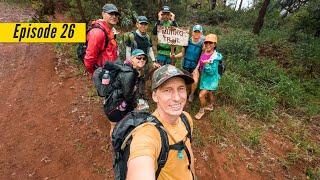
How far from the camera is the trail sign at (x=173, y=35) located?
6613mm

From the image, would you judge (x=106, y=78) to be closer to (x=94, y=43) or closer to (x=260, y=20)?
(x=94, y=43)

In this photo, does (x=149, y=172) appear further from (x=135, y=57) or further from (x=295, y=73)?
(x=295, y=73)

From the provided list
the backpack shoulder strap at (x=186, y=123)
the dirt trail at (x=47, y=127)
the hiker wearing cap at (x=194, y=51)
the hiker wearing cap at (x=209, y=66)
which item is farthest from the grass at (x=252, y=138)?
the backpack shoulder strap at (x=186, y=123)

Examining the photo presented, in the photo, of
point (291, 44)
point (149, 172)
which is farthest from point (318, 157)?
point (291, 44)

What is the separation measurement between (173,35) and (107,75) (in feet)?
7.49

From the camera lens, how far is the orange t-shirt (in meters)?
2.31

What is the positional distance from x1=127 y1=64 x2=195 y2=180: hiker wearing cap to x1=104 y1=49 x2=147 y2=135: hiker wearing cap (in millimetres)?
2097

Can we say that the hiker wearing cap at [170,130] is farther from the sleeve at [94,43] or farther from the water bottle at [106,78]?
the sleeve at [94,43]

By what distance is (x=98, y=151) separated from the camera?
6305mm

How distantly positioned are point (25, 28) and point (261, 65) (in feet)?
27.2

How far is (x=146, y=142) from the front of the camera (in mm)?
2371

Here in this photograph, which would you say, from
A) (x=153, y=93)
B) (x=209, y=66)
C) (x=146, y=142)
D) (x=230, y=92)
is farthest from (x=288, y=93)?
(x=146, y=142)

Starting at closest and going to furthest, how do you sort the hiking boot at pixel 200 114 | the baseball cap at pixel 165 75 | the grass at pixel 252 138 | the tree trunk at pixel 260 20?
the baseball cap at pixel 165 75, the grass at pixel 252 138, the hiking boot at pixel 200 114, the tree trunk at pixel 260 20

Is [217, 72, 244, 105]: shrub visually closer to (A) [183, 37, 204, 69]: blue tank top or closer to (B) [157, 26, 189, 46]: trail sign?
(A) [183, 37, 204, 69]: blue tank top
